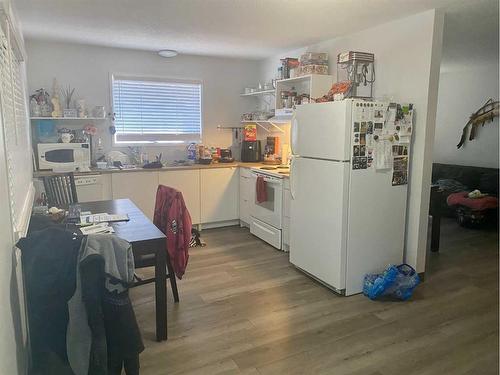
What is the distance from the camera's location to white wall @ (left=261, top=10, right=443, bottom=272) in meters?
3.07

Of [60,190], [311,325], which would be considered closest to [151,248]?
[311,325]

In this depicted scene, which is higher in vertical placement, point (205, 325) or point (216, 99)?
point (216, 99)

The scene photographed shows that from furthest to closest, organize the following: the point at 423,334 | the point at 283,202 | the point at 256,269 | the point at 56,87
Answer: the point at 56,87 < the point at 283,202 < the point at 256,269 < the point at 423,334

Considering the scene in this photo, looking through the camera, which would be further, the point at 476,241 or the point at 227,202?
the point at 227,202

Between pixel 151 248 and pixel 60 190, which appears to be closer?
pixel 151 248

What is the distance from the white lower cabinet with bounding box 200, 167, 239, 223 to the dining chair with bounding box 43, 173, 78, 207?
1.73 m

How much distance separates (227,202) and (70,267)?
336 cm

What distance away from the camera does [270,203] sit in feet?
14.3

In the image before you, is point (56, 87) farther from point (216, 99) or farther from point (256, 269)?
point (256, 269)

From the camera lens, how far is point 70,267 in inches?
68.0

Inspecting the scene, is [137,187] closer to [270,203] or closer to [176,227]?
[270,203]

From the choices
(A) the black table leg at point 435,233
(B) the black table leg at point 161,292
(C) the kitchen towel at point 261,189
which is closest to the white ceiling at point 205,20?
(C) the kitchen towel at point 261,189

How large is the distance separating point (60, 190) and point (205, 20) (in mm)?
1995

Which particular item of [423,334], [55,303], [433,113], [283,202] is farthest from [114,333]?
[433,113]
